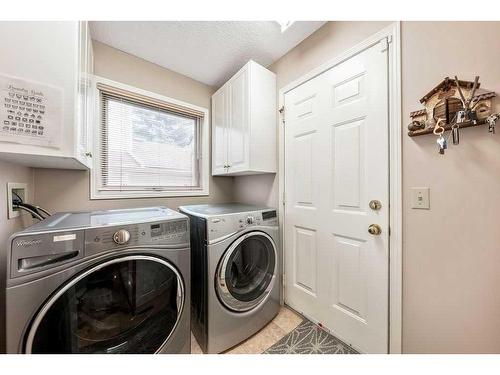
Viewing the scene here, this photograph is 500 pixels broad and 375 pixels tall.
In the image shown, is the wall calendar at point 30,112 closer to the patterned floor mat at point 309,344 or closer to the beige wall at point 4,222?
the beige wall at point 4,222

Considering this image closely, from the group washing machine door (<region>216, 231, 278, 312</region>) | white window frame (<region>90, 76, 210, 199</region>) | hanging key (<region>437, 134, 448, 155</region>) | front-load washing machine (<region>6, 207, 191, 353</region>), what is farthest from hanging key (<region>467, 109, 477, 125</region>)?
white window frame (<region>90, 76, 210, 199</region>)

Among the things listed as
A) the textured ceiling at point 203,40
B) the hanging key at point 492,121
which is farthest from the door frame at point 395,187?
the textured ceiling at point 203,40

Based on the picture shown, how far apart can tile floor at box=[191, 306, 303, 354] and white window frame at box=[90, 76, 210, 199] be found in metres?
1.23

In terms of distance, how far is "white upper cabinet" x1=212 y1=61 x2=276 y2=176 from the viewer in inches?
62.8

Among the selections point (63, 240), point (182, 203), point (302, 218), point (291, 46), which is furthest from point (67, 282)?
point (291, 46)

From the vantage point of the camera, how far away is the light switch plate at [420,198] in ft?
3.12

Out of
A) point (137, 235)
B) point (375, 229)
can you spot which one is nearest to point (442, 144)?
point (375, 229)

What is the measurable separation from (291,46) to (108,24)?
1.39 m

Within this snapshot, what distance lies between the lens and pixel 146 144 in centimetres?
178

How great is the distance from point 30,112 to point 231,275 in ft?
4.29

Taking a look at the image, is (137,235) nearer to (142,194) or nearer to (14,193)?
(14,193)

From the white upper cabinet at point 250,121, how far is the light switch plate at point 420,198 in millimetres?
1010

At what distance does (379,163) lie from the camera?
111 centimetres
